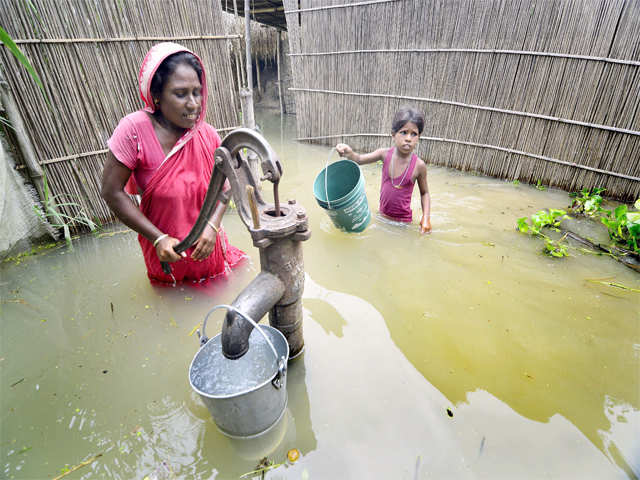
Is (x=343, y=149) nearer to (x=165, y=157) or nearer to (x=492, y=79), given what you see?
(x=165, y=157)

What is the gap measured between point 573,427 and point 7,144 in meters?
4.49

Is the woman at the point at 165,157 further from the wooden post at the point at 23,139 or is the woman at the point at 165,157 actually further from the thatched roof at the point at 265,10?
the thatched roof at the point at 265,10

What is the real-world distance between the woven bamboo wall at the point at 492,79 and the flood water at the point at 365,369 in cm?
214

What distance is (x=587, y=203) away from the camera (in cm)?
351

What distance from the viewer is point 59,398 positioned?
5.58ft

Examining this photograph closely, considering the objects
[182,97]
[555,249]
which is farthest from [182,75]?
[555,249]

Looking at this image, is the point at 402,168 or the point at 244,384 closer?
the point at 244,384

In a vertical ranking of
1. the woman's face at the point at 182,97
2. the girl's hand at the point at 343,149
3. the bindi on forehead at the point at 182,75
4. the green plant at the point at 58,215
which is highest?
the bindi on forehead at the point at 182,75

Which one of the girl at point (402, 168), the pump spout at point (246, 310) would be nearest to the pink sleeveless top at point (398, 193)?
the girl at point (402, 168)

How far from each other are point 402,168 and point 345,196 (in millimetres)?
1079

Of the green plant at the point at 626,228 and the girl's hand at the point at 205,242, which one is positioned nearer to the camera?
the girl's hand at the point at 205,242

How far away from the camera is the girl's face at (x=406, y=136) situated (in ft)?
9.98

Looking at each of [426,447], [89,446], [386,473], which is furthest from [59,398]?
[426,447]

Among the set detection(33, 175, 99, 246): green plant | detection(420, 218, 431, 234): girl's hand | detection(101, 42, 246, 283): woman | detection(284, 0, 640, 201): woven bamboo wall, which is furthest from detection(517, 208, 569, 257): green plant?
detection(33, 175, 99, 246): green plant
